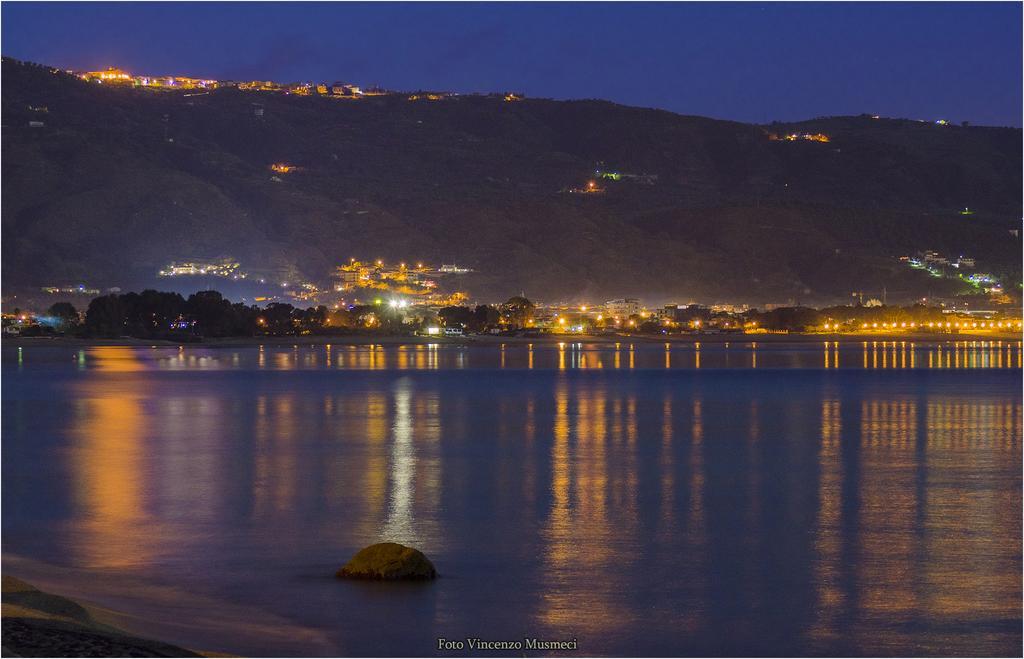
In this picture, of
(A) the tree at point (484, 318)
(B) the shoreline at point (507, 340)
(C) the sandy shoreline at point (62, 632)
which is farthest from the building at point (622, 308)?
(C) the sandy shoreline at point (62, 632)

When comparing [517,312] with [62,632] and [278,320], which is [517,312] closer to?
[278,320]

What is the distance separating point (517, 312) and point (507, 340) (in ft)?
39.7

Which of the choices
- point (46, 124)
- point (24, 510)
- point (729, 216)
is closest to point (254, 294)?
point (46, 124)

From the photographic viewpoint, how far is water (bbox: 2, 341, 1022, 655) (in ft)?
45.6

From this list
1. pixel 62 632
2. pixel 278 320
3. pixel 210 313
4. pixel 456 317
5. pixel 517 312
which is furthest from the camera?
pixel 517 312

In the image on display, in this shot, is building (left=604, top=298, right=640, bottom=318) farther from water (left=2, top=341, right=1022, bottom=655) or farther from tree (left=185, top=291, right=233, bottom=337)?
water (left=2, top=341, right=1022, bottom=655)

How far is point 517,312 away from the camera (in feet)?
531

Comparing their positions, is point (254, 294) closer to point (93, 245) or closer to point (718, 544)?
point (93, 245)

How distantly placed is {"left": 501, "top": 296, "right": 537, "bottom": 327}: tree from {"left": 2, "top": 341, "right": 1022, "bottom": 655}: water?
11299 cm

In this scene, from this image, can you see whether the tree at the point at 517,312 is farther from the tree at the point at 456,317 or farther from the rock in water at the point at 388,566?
the rock in water at the point at 388,566

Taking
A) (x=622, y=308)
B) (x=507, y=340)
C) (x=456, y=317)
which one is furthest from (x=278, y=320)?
(x=622, y=308)

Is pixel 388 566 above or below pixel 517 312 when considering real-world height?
below

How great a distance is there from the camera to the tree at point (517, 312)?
530 ft

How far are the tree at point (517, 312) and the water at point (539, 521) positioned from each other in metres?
113
